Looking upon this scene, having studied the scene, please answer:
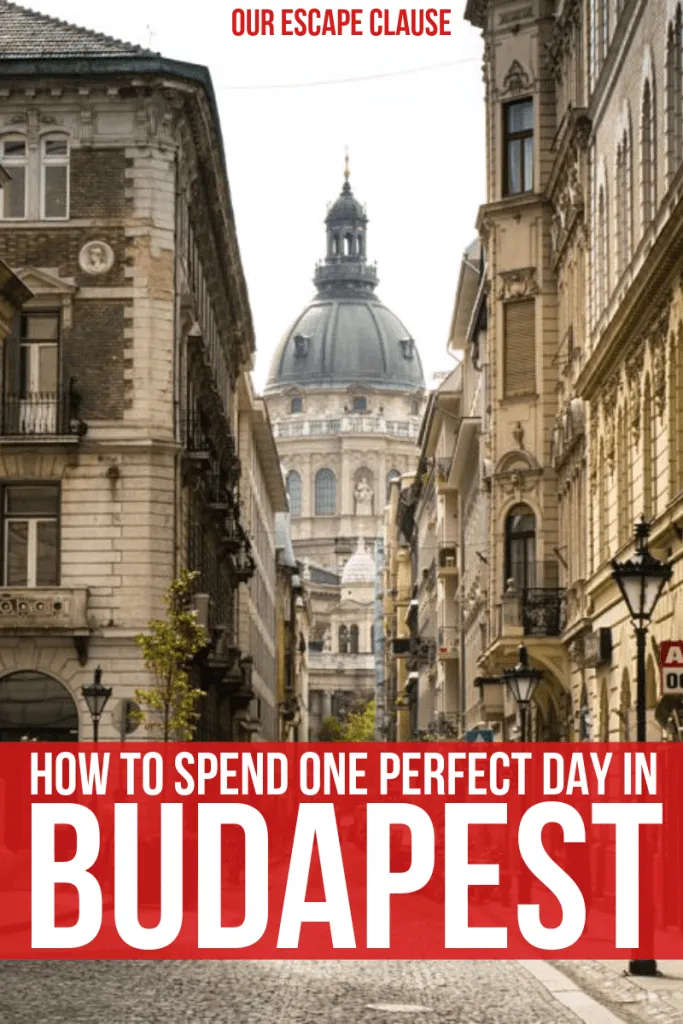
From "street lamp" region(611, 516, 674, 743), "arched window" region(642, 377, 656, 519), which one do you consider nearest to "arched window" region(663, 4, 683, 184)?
"arched window" region(642, 377, 656, 519)

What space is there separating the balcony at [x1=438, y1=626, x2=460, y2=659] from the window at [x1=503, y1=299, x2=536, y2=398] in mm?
30828

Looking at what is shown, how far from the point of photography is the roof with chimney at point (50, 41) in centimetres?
5059

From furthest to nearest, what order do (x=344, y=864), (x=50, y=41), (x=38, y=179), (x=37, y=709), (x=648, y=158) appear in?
(x=50, y=41) < (x=38, y=179) < (x=37, y=709) < (x=648, y=158) < (x=344, y=864)

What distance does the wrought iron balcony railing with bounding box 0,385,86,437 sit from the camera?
4944 cm

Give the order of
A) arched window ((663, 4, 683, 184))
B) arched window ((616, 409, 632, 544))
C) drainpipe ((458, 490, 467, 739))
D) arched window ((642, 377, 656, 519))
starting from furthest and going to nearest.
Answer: drainpipe ((458, 490, 467, 739)) → arched window ((616, 409, 632, 544)) → arched window ((642, 377, 656, 519)) → arched window ((663, 4, 683, 184))

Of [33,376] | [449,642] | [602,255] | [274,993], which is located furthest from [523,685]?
[449,642]

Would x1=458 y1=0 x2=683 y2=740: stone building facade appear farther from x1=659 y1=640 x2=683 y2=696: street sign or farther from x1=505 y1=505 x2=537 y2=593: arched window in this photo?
x1=659 y1=640 x2=683 y2=696: street sign

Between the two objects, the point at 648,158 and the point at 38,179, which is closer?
the point at 648,158

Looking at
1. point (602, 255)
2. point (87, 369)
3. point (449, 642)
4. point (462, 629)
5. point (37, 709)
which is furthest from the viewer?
point (449, 642)

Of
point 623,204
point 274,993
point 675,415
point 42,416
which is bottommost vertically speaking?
point 274,993

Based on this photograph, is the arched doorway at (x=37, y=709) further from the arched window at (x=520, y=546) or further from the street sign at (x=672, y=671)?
the street sign at (x=672, y=671)

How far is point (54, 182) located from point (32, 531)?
7.17 m

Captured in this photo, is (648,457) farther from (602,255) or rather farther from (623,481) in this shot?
(602,255)

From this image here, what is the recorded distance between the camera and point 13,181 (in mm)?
50844
